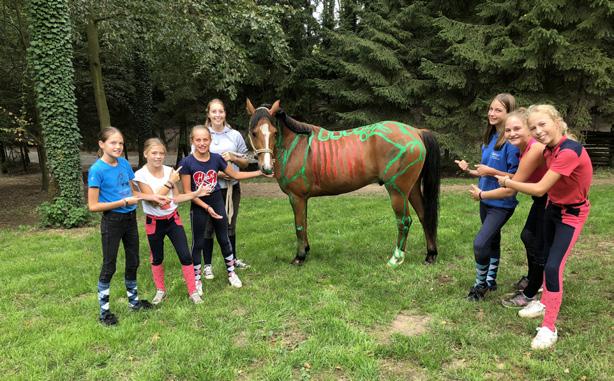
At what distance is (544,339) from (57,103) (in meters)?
8.68

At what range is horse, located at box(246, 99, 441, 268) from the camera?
4.56 meters

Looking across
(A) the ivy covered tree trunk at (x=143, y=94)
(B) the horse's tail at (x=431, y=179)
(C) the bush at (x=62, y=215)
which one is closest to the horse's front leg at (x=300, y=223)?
(B) the horse's tail at (x=431, y=179)

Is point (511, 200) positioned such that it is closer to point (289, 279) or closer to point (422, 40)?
point (289, 279)

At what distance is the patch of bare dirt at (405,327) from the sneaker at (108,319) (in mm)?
2357

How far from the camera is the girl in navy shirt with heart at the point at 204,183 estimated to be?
3844 mm

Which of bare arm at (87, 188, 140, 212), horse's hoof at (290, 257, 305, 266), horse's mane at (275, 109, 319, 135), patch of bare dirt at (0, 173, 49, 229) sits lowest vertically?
patch of bare dirt at (0, 173, 49, 229)

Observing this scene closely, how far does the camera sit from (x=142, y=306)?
3.75m

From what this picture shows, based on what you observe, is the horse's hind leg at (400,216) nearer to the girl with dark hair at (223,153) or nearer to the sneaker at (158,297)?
the girl with dark hair at (223,153)

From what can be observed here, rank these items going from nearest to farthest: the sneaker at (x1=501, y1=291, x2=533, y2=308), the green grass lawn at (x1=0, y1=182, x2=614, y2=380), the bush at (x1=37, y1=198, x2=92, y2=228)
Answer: the green grass lawn at (x1=0, y1=182, x2=614, y2=380), the sneaker at (x1=501, y1=291, x2=533, y2=308), the bush at (x1=37, y1=198, x2=92, y2=228)

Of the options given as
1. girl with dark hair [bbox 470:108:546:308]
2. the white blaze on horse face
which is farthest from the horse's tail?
the white blaze on horse face

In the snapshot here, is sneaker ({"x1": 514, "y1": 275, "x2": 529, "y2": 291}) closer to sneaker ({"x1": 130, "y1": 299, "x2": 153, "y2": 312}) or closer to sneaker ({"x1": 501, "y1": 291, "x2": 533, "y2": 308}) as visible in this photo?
sneaker ({"x1": 501, "y1": 291, "x2": 533, "y2": 308})

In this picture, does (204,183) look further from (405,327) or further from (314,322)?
(405,327)

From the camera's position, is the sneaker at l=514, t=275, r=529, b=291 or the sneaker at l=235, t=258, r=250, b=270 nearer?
the sneaker at l=514, t=275, r=529, b=291

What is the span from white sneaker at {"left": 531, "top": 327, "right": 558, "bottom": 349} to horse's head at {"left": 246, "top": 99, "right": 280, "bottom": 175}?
289 cm
